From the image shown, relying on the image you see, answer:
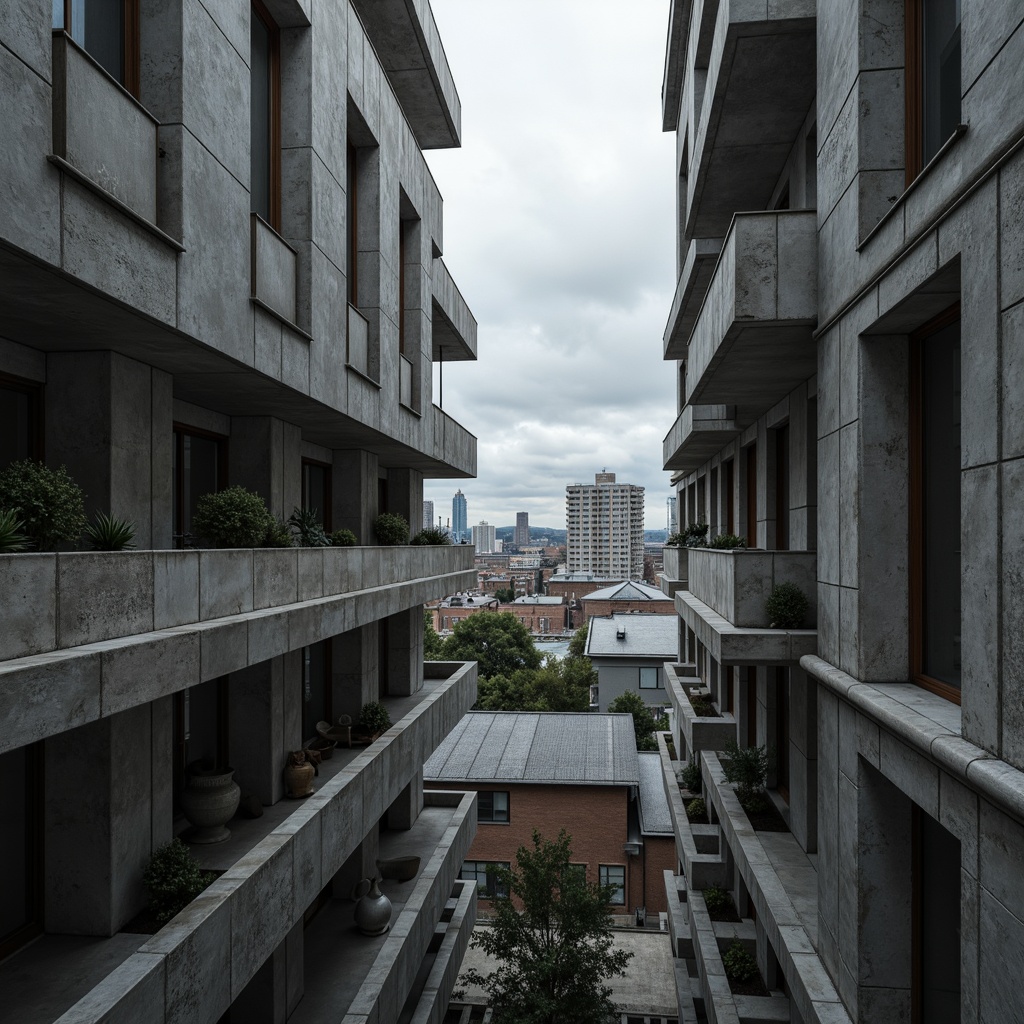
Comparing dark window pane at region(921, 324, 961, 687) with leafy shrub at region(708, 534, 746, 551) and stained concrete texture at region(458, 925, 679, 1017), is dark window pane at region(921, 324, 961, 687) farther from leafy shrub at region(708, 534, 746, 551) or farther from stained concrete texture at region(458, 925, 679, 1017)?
stained concrete texture at region(458, 925, 679, 1017)

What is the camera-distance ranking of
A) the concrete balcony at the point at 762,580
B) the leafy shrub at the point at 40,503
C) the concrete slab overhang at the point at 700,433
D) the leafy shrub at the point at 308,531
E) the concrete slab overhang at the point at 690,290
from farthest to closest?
the concrete slab overhang at the point at 690,290, the concrete slab overhang at the point at 700,433, the leafy shrub at the point at 308,531, the concrete balcony at the point at 762,580, the leafy shrub at the point at 40,503

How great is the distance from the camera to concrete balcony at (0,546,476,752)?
5684 millimetres

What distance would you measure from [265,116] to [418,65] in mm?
9748

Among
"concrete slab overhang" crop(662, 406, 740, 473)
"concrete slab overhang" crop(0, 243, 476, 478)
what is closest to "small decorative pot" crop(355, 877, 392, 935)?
"concrete slab overhang" crop(0, 243, 476, 478)

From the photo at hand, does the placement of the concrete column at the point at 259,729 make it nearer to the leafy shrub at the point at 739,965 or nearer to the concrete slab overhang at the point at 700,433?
the leafy shrub at the point at 739,965

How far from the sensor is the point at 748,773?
14516 millimetres

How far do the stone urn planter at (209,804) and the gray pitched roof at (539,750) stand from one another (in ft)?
71.1

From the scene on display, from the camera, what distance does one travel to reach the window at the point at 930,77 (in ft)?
24.1

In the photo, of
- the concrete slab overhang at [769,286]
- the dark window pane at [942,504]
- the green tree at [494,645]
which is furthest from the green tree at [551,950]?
the green tree at [494,645]

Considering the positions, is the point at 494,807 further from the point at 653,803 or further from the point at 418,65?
the point at 418,65

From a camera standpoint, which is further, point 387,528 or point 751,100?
point 387,528

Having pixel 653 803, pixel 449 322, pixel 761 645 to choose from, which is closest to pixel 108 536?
pixel 761 645

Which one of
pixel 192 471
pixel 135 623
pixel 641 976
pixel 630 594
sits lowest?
pixel 641 976

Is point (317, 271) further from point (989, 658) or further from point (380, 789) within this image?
point (989, 658)
